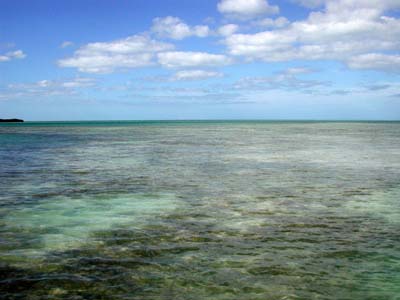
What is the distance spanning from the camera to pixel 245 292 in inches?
218

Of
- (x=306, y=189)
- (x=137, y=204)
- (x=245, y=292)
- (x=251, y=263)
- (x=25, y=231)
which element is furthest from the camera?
(x=306, y=189)

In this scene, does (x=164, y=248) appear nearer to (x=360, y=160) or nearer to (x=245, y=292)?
(x=245, y=292)

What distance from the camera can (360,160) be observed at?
23.3 meters

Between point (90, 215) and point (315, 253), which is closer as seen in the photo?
point (315, 253)

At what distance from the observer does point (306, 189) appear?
1374 cm

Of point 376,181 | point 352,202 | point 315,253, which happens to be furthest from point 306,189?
point 315,253

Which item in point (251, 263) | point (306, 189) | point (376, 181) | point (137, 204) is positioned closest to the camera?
point (251, 263)

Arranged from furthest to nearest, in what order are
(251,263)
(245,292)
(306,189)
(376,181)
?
(376,181) → (306,189) → (251,263) → (245,292)

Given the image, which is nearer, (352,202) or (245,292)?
(245,292)

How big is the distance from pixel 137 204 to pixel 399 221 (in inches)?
260

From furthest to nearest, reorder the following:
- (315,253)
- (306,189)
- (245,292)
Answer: (306,189)
(315,253)
(245,292)

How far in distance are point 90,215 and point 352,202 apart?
7043 mm

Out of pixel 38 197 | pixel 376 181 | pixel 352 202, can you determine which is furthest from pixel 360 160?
pixel 38 197

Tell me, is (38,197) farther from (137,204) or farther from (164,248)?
(164,248)
